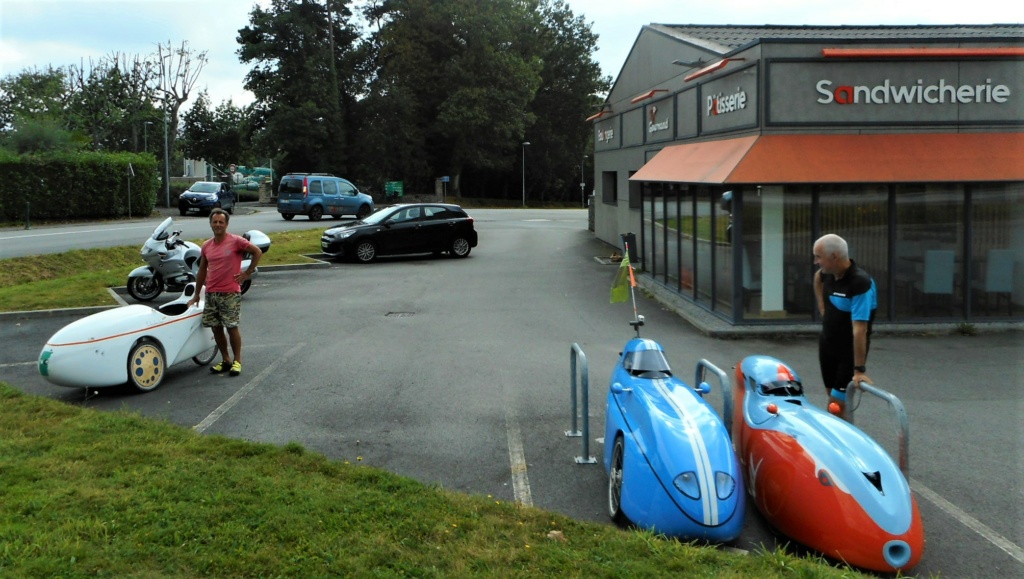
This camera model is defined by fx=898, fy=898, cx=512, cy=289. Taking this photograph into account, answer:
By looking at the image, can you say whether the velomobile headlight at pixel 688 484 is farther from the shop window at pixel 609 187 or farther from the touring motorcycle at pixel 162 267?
the shop window at pixel 609 187

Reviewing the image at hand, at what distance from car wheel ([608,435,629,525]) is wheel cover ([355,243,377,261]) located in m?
17.6

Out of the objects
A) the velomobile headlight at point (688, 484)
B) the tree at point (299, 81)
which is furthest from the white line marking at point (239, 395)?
the tree at point (299, 81)

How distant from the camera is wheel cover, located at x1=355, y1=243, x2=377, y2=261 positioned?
23028 mm

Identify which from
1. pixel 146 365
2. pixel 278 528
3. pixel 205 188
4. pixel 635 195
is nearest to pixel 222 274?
pixel 146 365

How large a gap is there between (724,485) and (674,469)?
0.99 feet

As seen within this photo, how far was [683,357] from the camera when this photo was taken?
37.6 feet

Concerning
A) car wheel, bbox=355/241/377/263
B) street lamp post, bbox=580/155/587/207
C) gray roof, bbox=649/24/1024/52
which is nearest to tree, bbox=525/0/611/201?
street lamp post, bbox=580/155/587/207

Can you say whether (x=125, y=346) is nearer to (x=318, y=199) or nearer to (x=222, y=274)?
(x=222, y=274)

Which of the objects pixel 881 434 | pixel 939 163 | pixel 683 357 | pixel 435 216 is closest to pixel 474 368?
pixel 683 357

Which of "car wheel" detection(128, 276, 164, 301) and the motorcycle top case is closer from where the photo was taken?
the motorcycle top case

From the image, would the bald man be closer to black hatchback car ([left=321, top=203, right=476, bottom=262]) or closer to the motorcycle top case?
the motorcycle top case

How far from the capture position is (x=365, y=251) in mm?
23094

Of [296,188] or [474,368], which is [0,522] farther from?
[296,188]

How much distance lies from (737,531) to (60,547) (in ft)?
12.3
